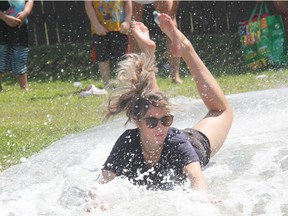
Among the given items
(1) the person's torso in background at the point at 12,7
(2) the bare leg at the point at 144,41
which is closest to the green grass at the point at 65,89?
(2) the bare leg at the point at 144,41

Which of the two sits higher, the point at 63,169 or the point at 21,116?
the point at 63,169

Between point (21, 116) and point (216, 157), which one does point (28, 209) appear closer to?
point (216, 157)

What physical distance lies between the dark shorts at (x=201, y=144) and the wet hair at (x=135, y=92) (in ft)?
1.64

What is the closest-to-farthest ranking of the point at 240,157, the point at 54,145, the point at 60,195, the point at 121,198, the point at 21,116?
the point at 121,198
the point at 60,195
the point at 240,157
the point at 54,145
the point at 21,116

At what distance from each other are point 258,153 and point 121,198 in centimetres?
148

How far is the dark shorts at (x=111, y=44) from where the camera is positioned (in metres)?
10.6

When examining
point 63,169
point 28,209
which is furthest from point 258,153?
point 28,209

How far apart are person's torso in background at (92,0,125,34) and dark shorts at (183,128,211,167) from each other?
4.93 metres

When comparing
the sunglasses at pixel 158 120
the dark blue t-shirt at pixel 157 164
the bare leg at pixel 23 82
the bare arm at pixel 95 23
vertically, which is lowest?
the bare leg at pixel 23 82

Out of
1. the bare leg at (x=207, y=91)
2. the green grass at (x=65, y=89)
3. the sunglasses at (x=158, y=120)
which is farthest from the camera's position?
the green grass at (x=65, y=89)

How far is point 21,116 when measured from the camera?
30.4 feet

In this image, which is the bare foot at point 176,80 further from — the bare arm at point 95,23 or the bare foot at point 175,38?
the bare foot at point 175,38

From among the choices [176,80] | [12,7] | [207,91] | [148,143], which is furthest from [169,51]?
[148,143]

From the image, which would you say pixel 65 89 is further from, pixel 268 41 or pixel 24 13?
pixel 268 41
